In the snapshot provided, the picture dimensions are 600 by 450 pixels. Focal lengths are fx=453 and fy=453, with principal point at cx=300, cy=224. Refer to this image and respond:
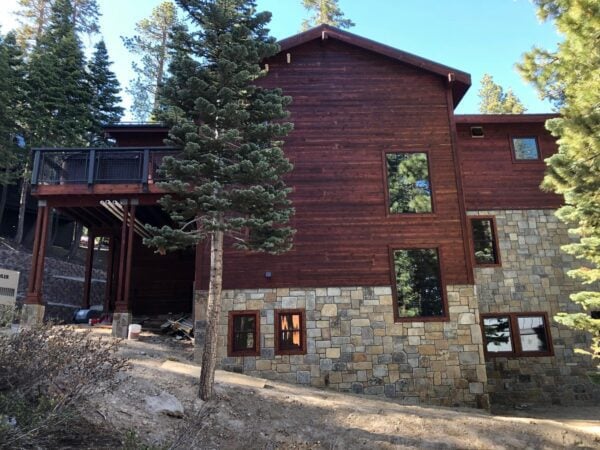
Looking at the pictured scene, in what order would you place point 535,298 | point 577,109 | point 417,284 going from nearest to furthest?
point 577,109 → point 417,284 → point 535,298

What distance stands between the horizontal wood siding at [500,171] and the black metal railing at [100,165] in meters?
9.09

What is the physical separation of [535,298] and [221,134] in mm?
10653

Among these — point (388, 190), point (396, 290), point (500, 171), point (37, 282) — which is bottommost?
point (396, 290)

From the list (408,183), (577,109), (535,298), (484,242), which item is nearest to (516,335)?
(535,298)

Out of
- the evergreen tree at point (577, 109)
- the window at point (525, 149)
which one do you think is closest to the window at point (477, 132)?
the window at point (525, 149)

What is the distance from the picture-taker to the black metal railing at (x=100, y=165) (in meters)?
12.5

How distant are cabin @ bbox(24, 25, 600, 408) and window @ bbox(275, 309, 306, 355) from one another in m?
0.04

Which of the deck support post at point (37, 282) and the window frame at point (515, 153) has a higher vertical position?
the window frame at point (515, 153)

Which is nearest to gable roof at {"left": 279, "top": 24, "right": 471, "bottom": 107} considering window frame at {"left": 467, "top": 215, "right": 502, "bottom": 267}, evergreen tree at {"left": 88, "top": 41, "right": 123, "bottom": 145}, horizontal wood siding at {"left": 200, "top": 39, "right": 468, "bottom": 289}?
horizontal wood siding at {"left": 200, "top": 39, "right": 468, "bottom": 289}

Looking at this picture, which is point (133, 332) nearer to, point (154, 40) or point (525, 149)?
point (525, 149)

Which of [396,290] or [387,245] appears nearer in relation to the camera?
[396,290]

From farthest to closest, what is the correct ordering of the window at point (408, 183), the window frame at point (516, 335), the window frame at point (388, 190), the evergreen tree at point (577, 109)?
the window frame at point (516, 335), the window at point (408, 183), the window frame at point (388, 190), the evergreen tree at point (577, 109)

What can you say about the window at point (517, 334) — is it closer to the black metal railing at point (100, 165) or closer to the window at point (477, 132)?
the window at point (477, 132)

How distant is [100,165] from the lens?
12742 mm
